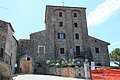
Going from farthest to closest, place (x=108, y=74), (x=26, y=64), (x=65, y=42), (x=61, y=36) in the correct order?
(x=61, y=36)
(x=65, y=42)
(x=26, y=64)
(x=108, y=74)

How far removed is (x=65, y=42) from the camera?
3634cm

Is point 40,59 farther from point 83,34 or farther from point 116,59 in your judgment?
point 116,59

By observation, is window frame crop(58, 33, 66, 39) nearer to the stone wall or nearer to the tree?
the stone wall

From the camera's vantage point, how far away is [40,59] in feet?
114

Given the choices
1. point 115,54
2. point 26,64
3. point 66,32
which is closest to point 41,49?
point 26,64

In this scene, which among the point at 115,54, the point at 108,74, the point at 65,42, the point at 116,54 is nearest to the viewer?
the point at 108,74

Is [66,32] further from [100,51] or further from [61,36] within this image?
[100,51]

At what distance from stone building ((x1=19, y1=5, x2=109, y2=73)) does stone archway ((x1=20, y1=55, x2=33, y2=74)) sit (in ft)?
2.57

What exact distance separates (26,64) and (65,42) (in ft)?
27.1

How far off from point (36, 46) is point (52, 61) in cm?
461

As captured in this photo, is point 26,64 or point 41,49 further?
point 41,49

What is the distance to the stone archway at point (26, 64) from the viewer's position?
3468 centimetres

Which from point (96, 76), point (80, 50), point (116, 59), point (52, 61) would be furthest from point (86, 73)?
point (116, 59)

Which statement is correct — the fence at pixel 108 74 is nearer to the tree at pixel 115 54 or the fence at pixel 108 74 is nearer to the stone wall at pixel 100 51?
the stone wall at pixel 100 51
